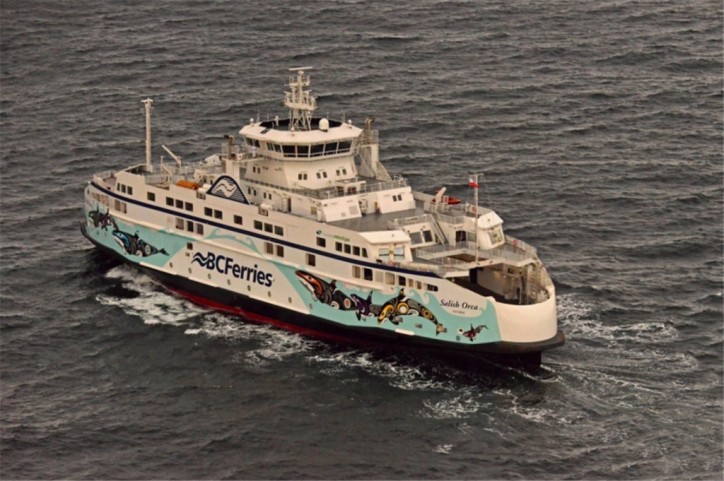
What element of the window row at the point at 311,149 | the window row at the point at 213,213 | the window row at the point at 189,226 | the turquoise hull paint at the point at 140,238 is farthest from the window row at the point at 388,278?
the turquoise hull paint at the point at 140,238

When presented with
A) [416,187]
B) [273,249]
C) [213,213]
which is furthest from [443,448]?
[416,187]

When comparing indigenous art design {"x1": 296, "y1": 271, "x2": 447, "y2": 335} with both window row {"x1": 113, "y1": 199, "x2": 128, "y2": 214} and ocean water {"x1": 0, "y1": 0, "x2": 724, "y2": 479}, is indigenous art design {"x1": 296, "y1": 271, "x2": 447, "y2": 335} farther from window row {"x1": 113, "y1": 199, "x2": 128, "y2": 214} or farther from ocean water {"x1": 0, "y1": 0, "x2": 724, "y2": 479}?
window row {"x1": 113, "y1": 199, "x2": 128, "y2": 214}

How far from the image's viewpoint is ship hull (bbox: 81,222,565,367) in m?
86.0

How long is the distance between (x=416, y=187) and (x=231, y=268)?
58.5ft

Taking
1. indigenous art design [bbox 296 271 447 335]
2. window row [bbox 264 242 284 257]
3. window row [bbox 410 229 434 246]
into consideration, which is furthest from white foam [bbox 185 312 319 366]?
window row [bbox 410 229 434 246]

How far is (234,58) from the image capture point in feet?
423

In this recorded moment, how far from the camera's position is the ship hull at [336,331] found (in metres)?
86.0

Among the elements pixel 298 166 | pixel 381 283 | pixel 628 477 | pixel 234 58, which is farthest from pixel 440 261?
pixel 234 58

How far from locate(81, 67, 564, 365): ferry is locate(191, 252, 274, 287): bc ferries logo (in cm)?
6

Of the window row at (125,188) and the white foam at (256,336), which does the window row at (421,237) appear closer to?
the white foam at (256,336)

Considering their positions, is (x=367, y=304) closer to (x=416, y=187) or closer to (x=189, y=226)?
(x=189, y=226)

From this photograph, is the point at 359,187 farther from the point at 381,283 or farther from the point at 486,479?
the point at 486,479

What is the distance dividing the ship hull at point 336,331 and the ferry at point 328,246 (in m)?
0.08

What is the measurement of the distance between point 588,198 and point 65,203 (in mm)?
32385
